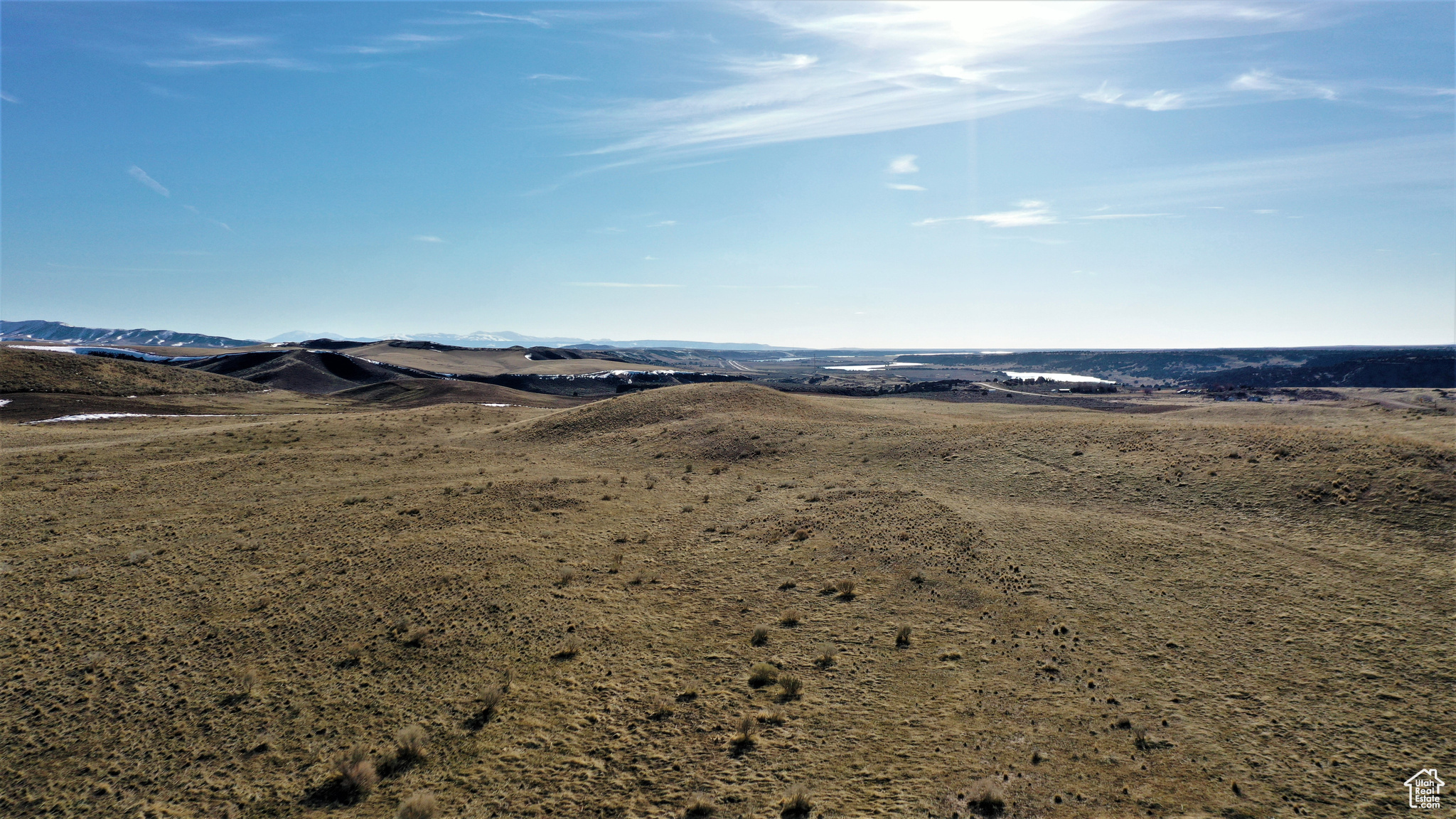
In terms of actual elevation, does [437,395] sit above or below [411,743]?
above

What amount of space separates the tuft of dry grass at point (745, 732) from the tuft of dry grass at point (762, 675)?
135 cm

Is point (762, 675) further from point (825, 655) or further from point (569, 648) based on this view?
point (569, 648)

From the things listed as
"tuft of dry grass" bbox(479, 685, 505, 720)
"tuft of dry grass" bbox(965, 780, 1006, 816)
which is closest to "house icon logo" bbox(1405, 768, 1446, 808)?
"tuft of dry grass" bbox(965, 780, 1006, 816)

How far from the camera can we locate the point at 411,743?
10.7 m

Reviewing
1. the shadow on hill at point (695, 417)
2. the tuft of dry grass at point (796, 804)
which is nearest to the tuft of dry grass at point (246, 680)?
the tuft of dry grass at point (796, 804)

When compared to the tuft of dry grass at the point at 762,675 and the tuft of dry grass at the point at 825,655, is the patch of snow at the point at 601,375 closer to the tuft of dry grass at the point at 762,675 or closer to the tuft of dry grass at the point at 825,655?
the tuft of dry grass at the point at 825,655

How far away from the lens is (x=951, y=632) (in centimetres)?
1510

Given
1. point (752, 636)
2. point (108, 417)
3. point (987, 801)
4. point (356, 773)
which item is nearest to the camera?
point (987, 801)

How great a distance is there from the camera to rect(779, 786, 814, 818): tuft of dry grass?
926cm

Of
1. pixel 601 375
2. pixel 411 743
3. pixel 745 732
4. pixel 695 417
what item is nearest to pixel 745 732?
pixel 745 732

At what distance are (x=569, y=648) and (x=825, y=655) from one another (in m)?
6.19

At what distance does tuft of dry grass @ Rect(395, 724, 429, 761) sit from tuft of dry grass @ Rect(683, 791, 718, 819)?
4.97m

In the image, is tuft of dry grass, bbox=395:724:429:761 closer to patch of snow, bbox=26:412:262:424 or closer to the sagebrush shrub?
the sagebrush shrub

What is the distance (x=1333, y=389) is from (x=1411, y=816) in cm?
15749
